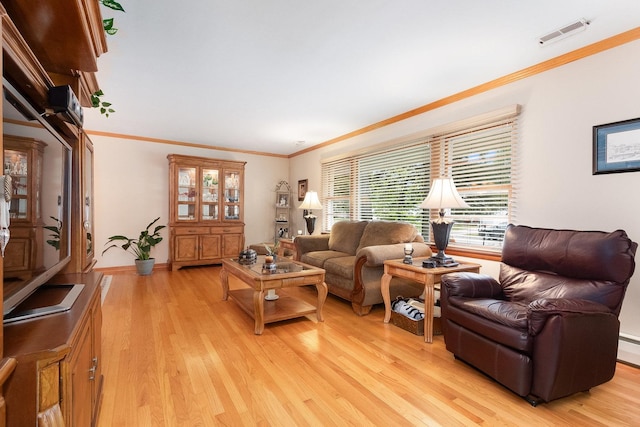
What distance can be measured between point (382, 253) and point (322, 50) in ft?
6.12

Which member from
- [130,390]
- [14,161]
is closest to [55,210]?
[14,161]

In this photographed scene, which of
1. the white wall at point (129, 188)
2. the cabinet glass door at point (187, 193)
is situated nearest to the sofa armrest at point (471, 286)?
the cabinet glass door at point (187, 193)

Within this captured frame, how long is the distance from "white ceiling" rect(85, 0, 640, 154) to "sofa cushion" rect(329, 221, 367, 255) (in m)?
1.47

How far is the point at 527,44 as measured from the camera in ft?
7.64

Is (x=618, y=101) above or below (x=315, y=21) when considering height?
below

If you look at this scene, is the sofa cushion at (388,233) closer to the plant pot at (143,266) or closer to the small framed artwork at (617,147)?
the small framed artwork at (617,147)

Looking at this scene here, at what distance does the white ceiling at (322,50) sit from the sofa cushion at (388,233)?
141 cm

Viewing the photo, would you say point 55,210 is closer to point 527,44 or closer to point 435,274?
point 435,274

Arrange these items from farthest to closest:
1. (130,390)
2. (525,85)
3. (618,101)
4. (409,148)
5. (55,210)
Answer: (409,148)
(525,85)
(618,101)
(130,390)
(55,210)

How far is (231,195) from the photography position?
575 cm

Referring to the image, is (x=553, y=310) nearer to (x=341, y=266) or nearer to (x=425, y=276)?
(x=425, y=276)

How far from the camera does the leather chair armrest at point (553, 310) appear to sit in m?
1.66

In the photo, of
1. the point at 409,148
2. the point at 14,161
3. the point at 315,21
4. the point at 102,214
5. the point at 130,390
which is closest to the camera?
the point at 14,161

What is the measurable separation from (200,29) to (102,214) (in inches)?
164
